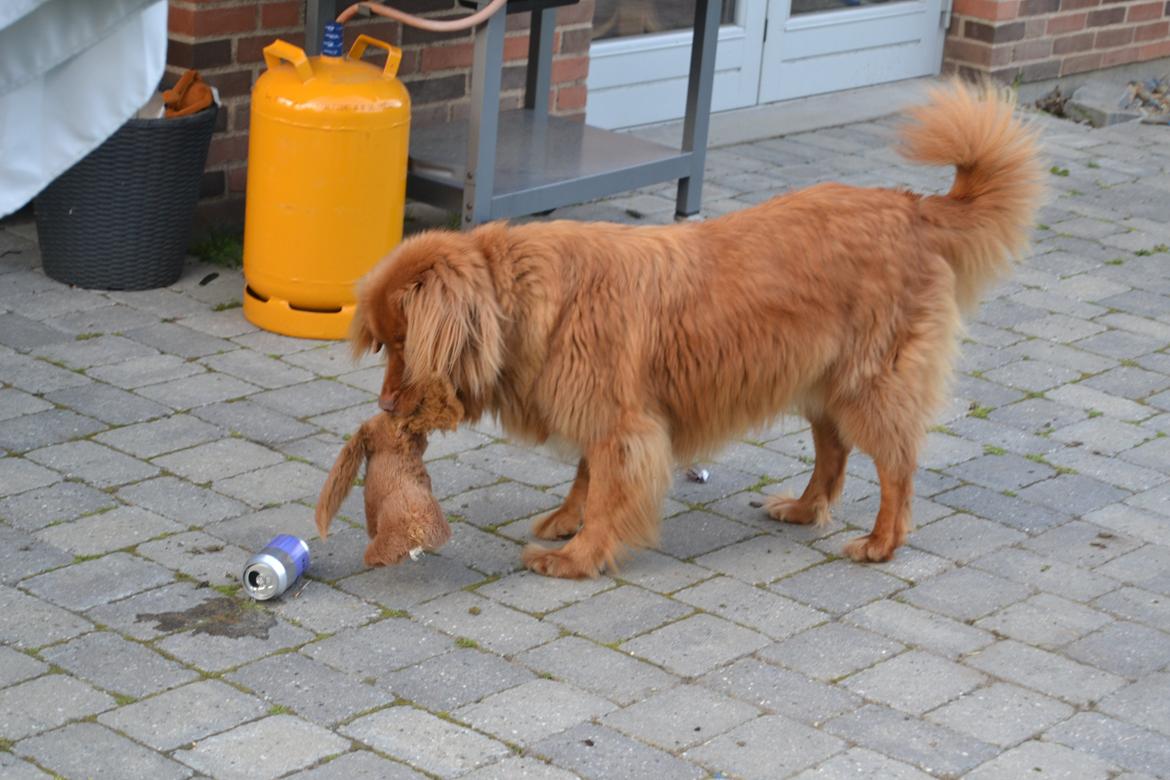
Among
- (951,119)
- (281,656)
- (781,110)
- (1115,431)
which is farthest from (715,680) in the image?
(781,110)

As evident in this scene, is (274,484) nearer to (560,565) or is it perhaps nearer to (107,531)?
(107,531)

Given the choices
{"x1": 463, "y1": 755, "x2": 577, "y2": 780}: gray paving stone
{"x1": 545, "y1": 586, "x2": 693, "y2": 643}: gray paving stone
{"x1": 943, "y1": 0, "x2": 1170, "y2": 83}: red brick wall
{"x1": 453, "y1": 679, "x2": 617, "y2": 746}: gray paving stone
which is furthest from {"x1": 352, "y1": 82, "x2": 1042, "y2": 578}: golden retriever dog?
{"x1": 943, "y1": 0, "x2": 1170, "y2": 83}: red brick wall

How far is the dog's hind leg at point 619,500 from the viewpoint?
13.6 feet

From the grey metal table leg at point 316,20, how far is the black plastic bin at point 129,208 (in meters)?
0.53

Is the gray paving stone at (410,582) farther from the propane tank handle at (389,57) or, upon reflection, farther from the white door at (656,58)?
the white door at (656,58)

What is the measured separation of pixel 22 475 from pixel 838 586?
2.31 metres

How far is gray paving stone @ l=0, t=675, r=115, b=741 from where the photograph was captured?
3.42 meters

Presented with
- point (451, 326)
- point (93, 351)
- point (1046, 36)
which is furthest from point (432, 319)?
point (1046, 36)

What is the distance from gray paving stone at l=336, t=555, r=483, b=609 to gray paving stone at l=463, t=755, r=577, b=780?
791 mm

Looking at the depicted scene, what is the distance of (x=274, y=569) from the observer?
3.97 metres

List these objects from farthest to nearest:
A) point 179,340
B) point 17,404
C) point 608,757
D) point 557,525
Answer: point 179,340 → point 17,404 → point 557,525 → point 608,757

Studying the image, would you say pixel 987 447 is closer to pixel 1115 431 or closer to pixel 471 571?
pixel 1115 431

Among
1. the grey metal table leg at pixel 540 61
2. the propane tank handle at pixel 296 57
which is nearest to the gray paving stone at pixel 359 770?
the propane tank handle at pixel 296 57

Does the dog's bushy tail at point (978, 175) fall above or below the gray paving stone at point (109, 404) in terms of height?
above
